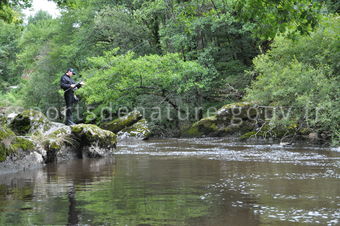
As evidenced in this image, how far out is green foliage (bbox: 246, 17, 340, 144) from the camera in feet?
47.1

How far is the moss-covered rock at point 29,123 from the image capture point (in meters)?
12.2

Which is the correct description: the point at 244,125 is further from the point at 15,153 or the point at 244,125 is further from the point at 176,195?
the point at 176,195

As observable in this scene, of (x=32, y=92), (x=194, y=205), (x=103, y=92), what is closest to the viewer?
(x=194, y=205)

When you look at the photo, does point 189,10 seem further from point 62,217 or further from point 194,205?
point 62,217

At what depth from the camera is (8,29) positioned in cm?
4859

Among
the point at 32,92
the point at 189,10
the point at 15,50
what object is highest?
the point at 15,50

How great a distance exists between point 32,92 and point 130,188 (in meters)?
29.1

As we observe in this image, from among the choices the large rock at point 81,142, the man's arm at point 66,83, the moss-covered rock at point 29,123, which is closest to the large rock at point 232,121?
the large rock at point 81,142

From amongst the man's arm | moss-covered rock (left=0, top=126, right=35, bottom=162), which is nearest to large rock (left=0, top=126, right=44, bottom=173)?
moss-covered rock (left=0, top=126, right=35, bottom=162)

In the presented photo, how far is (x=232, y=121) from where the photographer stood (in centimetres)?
2023

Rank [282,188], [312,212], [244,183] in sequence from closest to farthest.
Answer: [312,212] < [282,188] < [244,183]

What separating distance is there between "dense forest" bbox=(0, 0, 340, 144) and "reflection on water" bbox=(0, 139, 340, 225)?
2386 mm

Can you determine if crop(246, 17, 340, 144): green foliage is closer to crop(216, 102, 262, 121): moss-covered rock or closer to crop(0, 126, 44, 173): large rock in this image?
crop(216, 102, 262, 121): moss-covered rock

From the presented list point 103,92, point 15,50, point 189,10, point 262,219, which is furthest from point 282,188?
point 15,50
